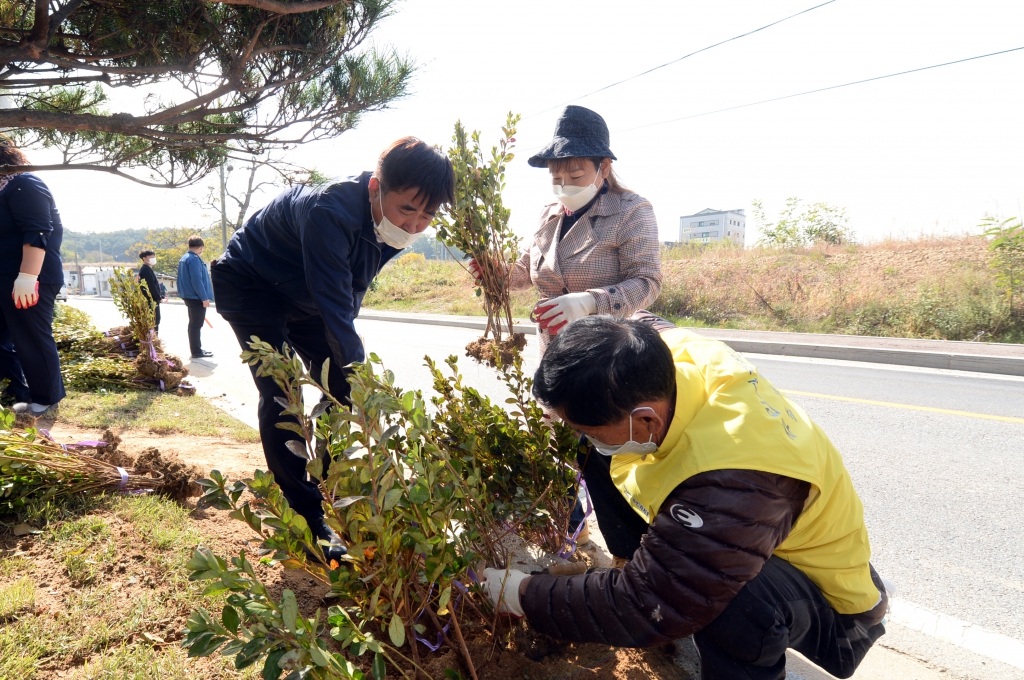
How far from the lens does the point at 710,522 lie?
3.83 ft

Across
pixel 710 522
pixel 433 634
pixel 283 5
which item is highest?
pixel 283 5

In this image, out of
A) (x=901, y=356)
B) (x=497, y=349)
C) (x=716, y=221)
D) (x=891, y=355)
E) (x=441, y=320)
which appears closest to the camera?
(x=497, y=349)

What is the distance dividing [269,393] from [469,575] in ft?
3.51

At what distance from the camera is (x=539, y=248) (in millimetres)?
2561

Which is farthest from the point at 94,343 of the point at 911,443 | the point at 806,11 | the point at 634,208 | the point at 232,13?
the point at 806,11

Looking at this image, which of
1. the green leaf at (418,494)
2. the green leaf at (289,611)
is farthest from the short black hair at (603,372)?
the green leaf at (289,611)

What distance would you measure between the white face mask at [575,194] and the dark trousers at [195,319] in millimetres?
6711

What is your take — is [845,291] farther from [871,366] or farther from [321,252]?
[321,252]

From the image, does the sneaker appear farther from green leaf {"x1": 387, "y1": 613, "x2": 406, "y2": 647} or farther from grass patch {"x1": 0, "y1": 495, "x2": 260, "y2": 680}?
green leaf {"x1": 387, "y1": 613, "x2": 406, "y2": 647}

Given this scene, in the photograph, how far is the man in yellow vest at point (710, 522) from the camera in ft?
3.91

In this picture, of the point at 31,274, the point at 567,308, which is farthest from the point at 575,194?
the point at 31,274

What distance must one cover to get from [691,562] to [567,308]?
1.02m

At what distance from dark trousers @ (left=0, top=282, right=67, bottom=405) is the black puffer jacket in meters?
3.94

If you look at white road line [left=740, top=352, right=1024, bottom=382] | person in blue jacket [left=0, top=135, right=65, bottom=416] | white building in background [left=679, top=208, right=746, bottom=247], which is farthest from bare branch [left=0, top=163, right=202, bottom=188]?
white building in background [left=679, top=208, right=746, bottom=247]
